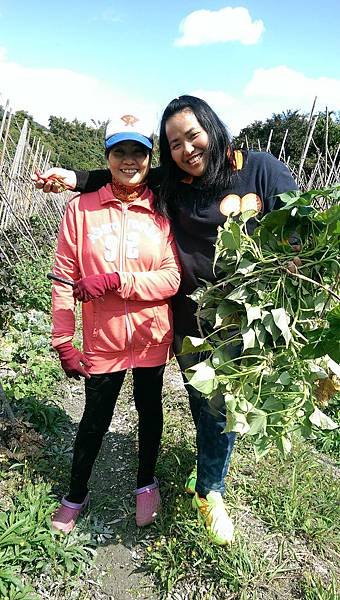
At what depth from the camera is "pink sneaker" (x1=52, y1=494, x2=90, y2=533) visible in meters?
1.86

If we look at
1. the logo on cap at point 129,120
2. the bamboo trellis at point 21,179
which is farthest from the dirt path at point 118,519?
the bamboo trellis at point 21,179

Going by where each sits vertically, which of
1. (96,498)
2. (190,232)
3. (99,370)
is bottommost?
(96,498)

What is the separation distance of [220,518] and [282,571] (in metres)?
0.28

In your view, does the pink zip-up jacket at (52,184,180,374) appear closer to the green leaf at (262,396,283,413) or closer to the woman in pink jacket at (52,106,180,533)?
the woman in pink jacket at (52,106,180,533)

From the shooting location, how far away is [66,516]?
6.16 feet

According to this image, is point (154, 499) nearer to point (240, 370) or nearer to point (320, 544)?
point (320, 544)

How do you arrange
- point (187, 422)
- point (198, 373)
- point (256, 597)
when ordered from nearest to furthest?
point (198, 373)
point (256, 597)
point (187, 422)

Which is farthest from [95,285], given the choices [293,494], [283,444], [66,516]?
[293,494]

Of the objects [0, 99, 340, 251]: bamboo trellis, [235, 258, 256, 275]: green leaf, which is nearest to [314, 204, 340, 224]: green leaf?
[235, 258, 256, 275]: green leaf

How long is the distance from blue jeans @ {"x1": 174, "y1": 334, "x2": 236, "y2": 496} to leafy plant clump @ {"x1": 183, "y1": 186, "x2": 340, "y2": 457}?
0.44 metres

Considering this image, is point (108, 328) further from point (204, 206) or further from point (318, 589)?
point (318, 589)

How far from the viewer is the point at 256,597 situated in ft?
5.25

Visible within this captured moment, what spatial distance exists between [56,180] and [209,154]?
1.80ft

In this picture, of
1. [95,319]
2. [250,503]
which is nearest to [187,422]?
[250,503]
